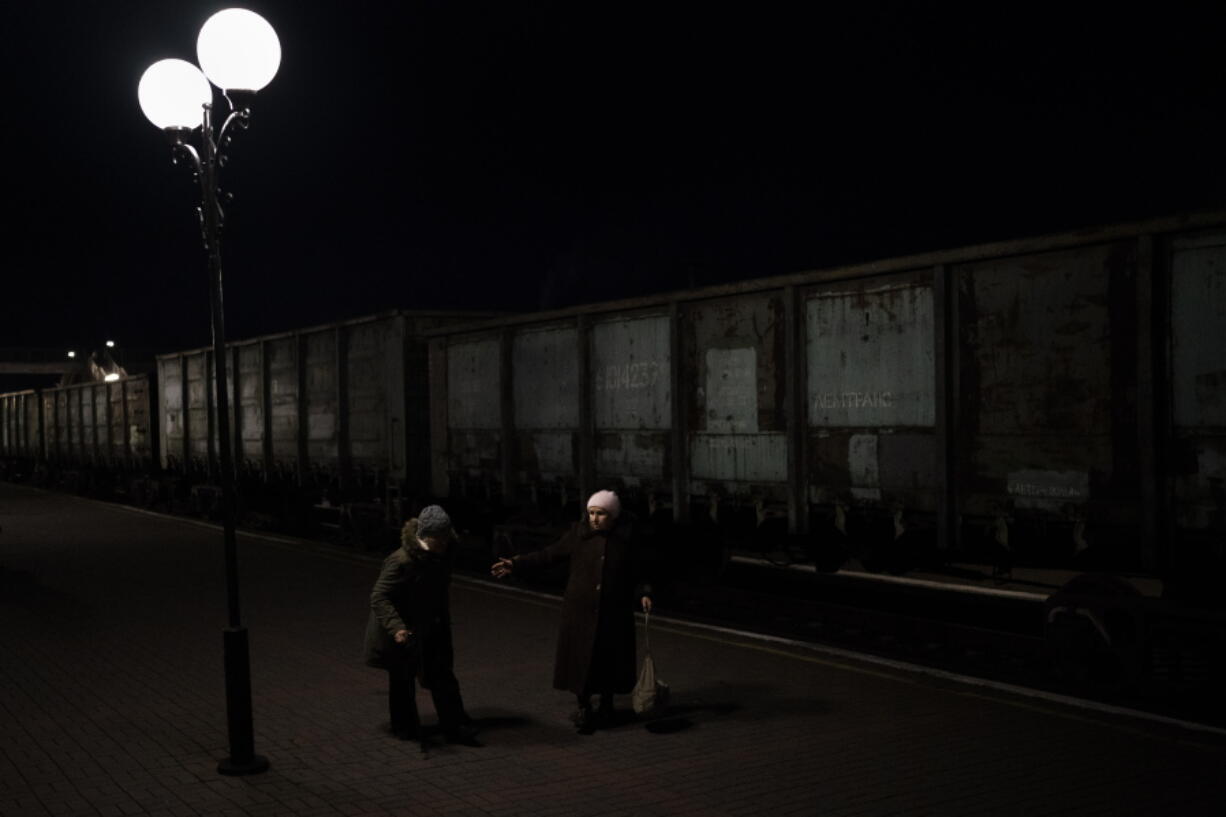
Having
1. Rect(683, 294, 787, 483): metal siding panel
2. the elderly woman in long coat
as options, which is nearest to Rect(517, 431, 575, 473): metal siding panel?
Rect(683, 294, 787, 483): metal siding panel

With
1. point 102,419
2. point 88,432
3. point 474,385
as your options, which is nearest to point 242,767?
point 474,385

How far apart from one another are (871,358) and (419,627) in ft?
14.2

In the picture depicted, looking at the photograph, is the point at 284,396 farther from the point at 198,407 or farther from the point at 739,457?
the point at 739,457

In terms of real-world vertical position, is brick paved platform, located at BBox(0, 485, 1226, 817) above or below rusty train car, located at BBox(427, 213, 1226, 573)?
below

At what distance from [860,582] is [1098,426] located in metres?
4.55

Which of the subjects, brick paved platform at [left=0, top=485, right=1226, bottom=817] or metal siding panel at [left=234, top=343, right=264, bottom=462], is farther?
metal siding panel at [left=234, top=343, right=264, bottom=462]

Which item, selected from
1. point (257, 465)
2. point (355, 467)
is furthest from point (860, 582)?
point (257, 465)

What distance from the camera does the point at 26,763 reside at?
6.08 metres

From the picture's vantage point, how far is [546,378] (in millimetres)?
12500

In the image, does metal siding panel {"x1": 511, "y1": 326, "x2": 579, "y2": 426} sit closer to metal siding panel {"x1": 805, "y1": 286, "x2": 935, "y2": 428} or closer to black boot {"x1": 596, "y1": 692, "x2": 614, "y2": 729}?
metal siding panel {"x1": 805, "y1": 286, "x2": 935, "y2": 428}

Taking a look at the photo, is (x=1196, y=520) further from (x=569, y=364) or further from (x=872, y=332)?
(x=569, y=364)

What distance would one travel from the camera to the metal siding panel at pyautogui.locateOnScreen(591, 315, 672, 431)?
10836 mm

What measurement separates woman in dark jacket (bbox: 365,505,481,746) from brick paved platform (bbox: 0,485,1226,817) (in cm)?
21

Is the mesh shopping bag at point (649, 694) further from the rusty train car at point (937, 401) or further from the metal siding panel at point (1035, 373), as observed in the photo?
the metal siding panel at point (1035, 373)
